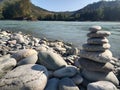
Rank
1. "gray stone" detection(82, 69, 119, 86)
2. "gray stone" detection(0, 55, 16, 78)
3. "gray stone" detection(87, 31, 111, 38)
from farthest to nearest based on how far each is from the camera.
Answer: "gray stone" detection(87, 31, 111, 38) → "gray stone" detection(82, 69, 119, 86) → "gray stone" detection(0, 55, 16, 78)

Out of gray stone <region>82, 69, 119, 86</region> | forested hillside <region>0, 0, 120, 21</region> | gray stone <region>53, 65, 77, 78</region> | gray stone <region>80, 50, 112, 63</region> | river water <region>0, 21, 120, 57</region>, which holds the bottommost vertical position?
forested hillside <region>0, 0, 120, 21</region>

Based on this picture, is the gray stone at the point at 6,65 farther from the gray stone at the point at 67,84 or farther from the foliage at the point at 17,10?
the foliage at the point at 17,10

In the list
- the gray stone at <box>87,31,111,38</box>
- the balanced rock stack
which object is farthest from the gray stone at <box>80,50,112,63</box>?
the gray stone at <box>87,31,111,38</box>

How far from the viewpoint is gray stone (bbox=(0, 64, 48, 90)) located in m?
6.28

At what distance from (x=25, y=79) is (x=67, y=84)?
43.9 inches

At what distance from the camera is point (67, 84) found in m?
6.77

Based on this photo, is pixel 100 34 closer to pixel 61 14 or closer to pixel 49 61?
pixel 49 61

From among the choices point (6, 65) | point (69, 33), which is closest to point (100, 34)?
point (6, 65)

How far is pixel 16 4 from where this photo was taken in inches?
4963

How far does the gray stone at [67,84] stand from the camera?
6.63 meters

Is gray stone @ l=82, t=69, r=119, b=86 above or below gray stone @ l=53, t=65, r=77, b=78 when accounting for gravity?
below

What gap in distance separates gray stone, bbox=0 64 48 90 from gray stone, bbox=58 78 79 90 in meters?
0.43

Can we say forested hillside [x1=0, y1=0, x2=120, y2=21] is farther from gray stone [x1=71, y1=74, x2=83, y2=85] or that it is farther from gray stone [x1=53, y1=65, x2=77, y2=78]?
gray stone [x1=71, y1=74, x2=83, y2=85]

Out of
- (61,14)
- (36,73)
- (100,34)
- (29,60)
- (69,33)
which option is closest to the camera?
(36,73)
